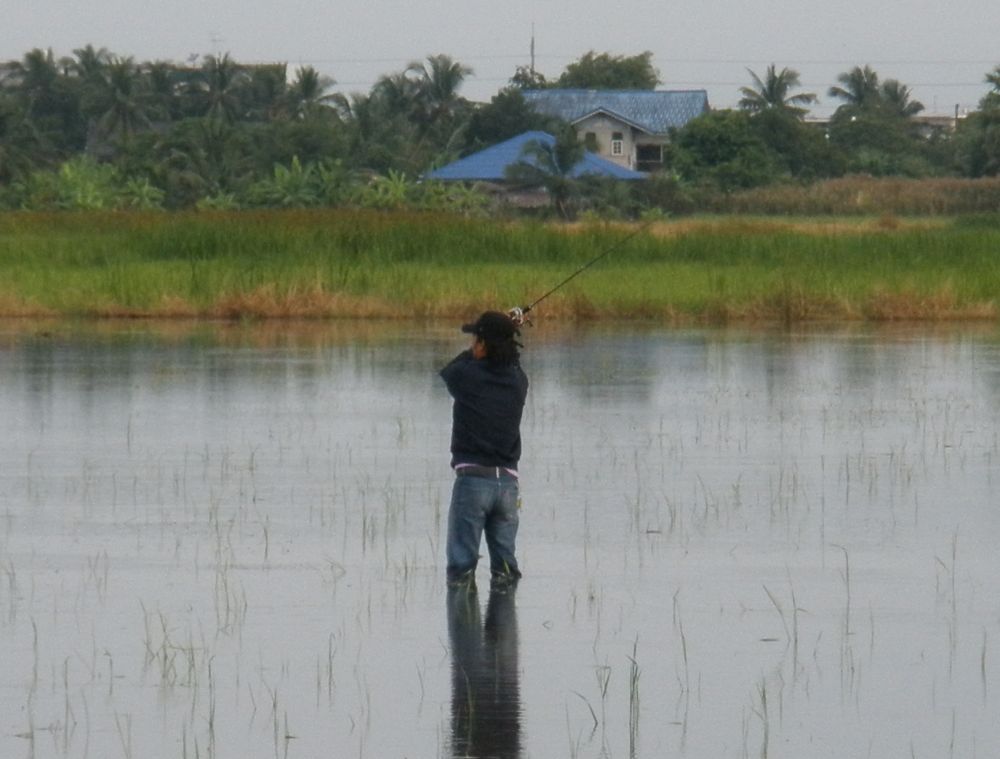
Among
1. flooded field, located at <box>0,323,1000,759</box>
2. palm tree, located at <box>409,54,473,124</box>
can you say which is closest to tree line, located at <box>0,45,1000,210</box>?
palm tree, located at <box>409,54,473,124</box>

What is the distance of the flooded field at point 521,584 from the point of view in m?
6.72

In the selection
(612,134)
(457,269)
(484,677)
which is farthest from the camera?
(612,134)

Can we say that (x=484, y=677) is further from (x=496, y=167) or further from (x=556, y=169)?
(x=496, y=167)

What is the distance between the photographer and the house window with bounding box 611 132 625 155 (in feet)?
306

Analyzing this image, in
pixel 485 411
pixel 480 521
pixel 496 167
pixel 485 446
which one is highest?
pixel 496 167

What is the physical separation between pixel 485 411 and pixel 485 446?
0.51 ft

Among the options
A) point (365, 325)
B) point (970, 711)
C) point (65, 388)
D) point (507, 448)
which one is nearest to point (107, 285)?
point (365, 325)

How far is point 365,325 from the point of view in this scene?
90.5 ft

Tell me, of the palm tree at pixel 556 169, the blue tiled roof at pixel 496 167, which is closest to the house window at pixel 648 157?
the blue tiled roof at pixel 496 167

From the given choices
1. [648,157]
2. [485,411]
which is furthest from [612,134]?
[485,411]

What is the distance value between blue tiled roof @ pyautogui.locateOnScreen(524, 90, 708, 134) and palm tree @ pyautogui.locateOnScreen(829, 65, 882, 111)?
1241 centimetres

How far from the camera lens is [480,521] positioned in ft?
29.3

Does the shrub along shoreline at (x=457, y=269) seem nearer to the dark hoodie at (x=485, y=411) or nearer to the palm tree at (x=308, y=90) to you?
the dark hoodie at (x=485, y=411)

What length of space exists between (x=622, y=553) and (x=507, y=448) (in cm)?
126
